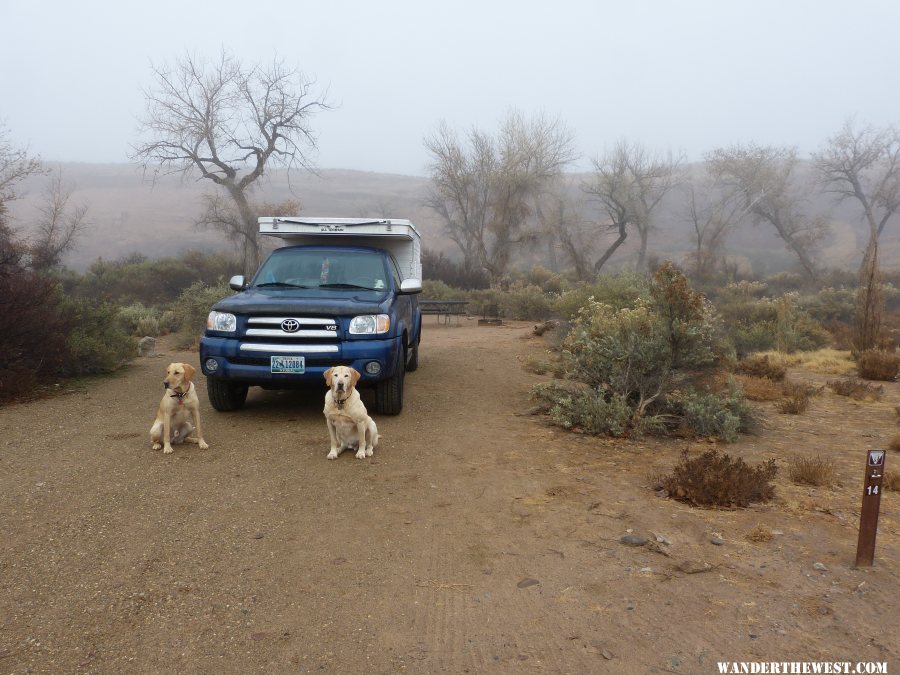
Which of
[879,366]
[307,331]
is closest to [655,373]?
[307,331]

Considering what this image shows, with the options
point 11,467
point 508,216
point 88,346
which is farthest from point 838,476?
point 508,216

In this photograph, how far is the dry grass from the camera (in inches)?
449

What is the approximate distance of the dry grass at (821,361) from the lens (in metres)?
11.4

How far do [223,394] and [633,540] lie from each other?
4739mm

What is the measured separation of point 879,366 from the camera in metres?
10.5

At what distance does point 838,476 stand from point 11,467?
660 centimetres

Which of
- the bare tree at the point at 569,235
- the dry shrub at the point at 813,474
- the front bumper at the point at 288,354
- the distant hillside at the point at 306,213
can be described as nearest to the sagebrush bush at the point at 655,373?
the dry shrub at the point at 813,474

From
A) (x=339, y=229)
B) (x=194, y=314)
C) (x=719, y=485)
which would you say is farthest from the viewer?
(x=194, y=314)

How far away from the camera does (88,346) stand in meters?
9.19

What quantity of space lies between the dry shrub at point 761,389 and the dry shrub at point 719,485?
4256 mm

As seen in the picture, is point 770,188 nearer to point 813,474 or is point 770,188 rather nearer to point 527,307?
point 527,307

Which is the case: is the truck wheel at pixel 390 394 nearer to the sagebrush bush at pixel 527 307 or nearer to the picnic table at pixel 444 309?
the picnic table at pixel 444 309

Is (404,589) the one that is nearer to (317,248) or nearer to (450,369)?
(317,248)

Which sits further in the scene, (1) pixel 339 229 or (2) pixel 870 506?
(1) pixel 339 229
